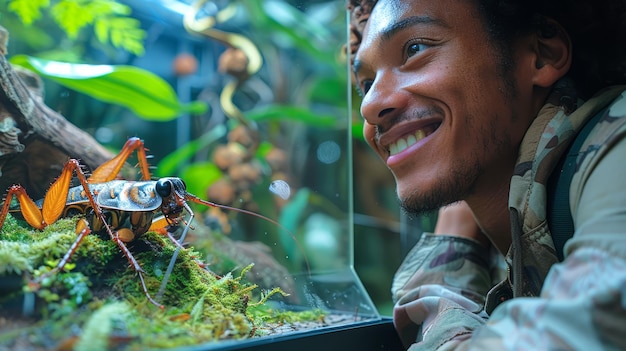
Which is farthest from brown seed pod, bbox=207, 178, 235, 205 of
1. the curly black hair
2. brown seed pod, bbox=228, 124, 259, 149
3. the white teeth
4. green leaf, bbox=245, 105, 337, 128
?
the curly black hair

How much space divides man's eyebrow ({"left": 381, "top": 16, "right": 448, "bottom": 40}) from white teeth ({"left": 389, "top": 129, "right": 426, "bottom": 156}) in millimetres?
185

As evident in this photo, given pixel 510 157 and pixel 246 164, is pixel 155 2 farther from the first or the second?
pixel 510 157

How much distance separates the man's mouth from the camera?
2.87 ft

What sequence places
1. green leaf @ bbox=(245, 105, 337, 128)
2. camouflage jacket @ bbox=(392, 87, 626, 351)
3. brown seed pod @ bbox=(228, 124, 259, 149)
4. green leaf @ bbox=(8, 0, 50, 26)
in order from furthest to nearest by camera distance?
green leaf @ bbox=(245, 105, 337, 128), brown seed pod @ bbox=(228, 124, 259, 149), green leaf @ bbox=(8, 0, 50, 26), camouflage jacket @ bbox=(392, 87, 626, 351)

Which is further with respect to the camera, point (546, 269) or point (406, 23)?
point (406, 23)

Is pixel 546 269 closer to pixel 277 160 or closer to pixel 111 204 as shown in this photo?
pixel 111 204

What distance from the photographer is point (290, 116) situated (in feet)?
7.77

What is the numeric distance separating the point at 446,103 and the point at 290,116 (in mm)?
1567

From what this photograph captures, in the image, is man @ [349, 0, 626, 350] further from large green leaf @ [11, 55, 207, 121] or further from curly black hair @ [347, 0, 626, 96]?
large green leaf @ [11, 55, 207, 121]

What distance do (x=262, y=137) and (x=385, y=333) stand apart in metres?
1.48

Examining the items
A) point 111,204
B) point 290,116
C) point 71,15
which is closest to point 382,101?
point 111,204

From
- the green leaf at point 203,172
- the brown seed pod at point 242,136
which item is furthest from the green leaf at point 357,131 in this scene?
the brown seed pod at point 242,136

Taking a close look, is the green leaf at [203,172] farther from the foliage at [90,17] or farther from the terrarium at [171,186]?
the foliage at [90,17]

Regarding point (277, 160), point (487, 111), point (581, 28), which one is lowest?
point (277, 160)
